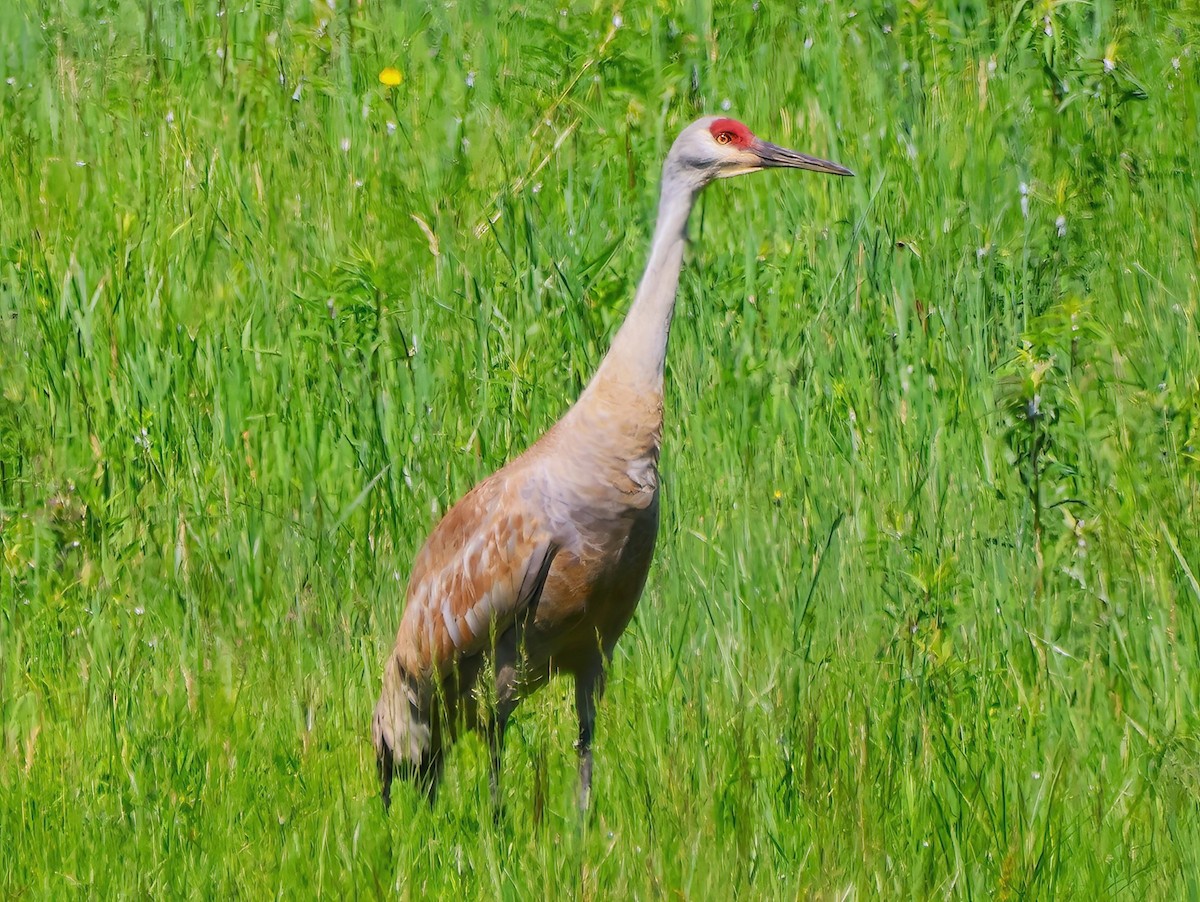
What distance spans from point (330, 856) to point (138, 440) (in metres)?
2.35

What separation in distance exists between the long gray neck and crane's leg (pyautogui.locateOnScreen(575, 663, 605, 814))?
81 cm

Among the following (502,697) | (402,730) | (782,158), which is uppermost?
(782,158)

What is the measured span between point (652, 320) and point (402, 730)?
4.33 feet

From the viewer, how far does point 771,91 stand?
23.3 ft

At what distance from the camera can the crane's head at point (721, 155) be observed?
4461 millimetres

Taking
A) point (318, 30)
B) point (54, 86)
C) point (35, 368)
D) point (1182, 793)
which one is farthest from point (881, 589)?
point (54, 86)

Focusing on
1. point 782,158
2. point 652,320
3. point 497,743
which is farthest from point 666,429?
point 497,743

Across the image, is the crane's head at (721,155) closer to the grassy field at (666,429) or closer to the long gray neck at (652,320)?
the long gray neck at (652,320)

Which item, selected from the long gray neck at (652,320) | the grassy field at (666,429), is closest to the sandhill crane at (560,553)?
the long gray neck at (652,320)

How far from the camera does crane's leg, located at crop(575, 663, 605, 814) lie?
4.31 meters

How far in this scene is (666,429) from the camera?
5.47 m

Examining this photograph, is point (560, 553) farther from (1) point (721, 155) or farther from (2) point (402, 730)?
(1) point (721, 155)

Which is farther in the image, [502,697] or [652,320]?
[502,697]

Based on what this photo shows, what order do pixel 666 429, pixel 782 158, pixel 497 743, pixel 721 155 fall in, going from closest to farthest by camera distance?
pixel 497 743, pixel 721 155, pixel 782 158, pixel 666 429
